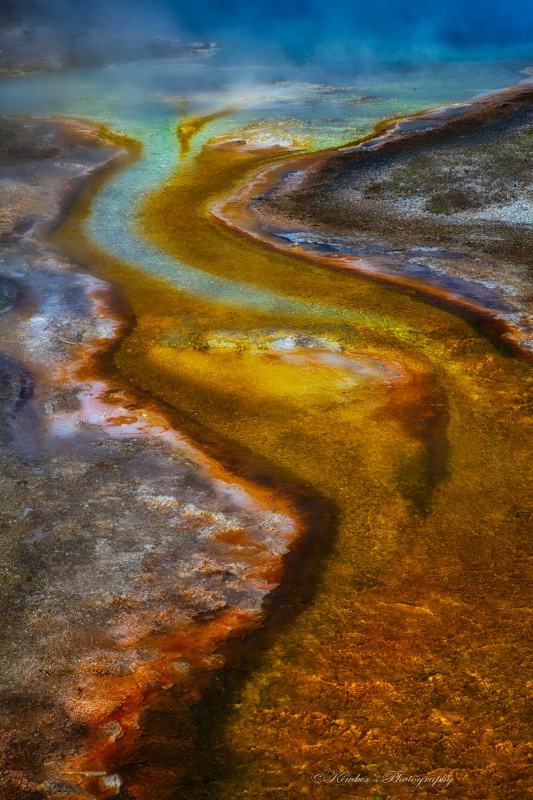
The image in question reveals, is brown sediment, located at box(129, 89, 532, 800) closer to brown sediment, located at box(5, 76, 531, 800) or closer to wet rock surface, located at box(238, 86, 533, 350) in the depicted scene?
brown sediment, located at box(5, 76, 531, 800)

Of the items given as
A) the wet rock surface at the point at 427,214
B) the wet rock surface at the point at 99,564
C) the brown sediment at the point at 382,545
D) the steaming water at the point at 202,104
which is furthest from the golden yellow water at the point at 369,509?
the steaming water at the point at 202,104

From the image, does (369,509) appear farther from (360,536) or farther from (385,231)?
(385,231)

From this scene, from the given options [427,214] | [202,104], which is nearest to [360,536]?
[427,214]

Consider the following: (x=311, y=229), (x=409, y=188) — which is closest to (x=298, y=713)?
(x=311, y=229)

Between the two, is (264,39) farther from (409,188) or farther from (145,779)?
(145,779)

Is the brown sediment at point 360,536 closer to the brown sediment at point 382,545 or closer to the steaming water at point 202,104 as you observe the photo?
the brown sediment at point 382,545

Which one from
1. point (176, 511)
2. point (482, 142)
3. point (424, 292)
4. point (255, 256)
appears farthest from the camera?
point (482, 142)

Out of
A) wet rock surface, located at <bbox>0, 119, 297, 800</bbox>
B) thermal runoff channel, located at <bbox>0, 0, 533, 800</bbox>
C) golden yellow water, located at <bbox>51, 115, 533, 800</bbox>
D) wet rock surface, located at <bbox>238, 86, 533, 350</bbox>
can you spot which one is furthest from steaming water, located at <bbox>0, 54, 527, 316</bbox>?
wet rock surface, located at <bbox>0, 119, 297, 800</bbox>
